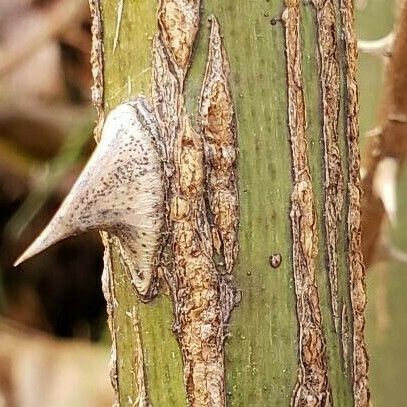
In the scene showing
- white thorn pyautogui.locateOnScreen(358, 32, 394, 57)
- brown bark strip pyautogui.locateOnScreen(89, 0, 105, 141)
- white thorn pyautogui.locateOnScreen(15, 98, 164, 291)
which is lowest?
white thorn pyautogui.locateOnScreen(15, 98, 164, 291)

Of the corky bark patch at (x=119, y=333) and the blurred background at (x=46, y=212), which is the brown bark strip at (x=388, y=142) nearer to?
the corky bark patch at (x=119, y=333)

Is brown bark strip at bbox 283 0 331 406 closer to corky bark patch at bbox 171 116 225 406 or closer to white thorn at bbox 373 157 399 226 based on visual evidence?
corky bark patch at bbox 171 116 225 406

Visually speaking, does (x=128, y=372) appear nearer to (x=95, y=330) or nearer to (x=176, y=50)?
(x=176, y=50)

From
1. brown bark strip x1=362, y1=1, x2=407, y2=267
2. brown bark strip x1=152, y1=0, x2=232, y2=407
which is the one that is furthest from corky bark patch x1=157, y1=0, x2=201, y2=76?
brown bark strip x1=362, y1=1, x2=407, y2=267

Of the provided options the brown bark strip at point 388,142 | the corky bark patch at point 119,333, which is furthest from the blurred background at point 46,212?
the corky bark patch at point 119,333

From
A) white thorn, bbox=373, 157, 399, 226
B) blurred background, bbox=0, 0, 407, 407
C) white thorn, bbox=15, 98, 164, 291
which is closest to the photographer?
white thorn, bbox=15, 98, 164, 291

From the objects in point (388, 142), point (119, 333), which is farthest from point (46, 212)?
point (119, 333)

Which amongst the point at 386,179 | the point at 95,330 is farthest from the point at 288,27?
the point at 95,330
